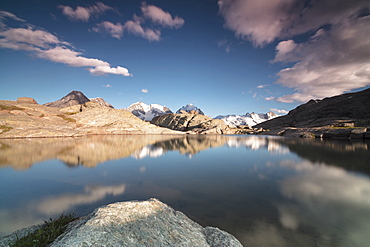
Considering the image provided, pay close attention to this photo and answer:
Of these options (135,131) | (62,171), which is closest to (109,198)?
(62,171)

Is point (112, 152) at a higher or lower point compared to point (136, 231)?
lower

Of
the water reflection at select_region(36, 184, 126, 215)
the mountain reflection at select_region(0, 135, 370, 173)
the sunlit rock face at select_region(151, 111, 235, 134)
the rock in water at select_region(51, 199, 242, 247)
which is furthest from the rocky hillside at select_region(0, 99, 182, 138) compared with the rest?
the rock in water at select_region(51, 199, 242, 247)

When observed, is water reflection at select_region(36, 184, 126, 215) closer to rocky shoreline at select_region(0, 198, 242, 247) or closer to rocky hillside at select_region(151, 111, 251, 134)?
rocky shoreline at select_region(0, 198, 242, 247)

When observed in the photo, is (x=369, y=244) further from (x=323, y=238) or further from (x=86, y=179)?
(x=86, y=179)

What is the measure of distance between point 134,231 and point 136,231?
0.16 ft

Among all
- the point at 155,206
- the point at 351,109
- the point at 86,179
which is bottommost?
the point at 86,179

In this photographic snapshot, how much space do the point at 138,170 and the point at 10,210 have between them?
8.75m

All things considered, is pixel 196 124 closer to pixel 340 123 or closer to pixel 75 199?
pixel 340 123

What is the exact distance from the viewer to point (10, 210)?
7.68 meters

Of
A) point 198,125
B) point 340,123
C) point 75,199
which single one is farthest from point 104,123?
point 340,123

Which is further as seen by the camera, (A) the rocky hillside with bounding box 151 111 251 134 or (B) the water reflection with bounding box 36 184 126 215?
(A) the rocky hillside with bounding box 151 111 251 134

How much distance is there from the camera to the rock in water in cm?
328

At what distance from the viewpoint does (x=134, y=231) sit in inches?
148

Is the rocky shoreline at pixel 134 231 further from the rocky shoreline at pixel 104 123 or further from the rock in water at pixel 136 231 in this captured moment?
the rocky shoreline at pixel 104 123
